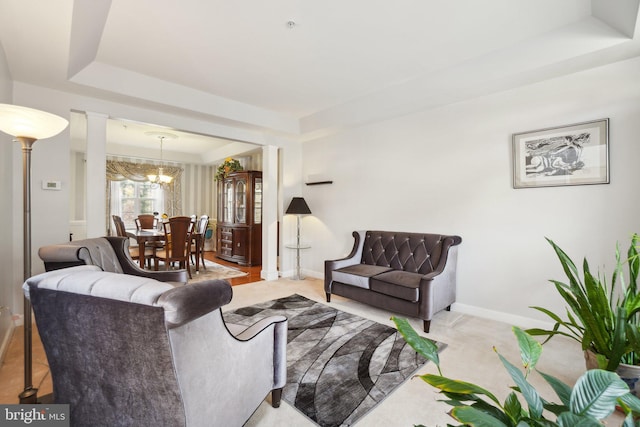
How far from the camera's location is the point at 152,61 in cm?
295

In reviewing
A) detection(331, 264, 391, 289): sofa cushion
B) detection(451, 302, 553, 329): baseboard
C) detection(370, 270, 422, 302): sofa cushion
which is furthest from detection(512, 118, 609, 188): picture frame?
detection(331, 264, 391, 289): sofa cushion

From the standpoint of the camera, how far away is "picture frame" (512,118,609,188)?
101 inches

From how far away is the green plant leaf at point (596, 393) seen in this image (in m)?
0.58

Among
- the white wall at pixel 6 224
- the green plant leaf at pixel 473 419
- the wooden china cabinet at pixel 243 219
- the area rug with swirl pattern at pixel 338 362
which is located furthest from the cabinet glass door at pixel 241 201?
the green plant leaf at pixel 473 419

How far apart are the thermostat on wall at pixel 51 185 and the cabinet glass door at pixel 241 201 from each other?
3269mm

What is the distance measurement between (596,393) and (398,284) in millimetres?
2465

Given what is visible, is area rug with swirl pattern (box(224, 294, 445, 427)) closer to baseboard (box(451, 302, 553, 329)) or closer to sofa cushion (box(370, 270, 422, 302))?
sofa cushion (box(370, 270, 422, 302))

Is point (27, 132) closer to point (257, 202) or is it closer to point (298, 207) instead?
point (298, 207)

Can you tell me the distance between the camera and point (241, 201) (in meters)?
6.30

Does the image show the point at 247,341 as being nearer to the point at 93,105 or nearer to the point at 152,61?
the point at 152,61

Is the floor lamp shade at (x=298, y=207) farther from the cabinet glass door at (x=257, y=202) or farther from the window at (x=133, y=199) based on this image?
the window at (x=133, y=199)

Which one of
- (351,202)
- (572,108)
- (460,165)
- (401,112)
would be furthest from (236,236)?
(572,108)

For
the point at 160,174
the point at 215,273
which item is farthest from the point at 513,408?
the point at 160,174

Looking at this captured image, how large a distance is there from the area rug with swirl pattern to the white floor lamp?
1460mm
